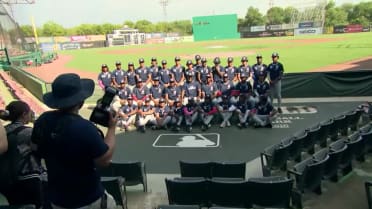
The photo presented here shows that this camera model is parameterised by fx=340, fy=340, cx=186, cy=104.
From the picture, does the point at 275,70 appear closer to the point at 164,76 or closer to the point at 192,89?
the point at 192,89

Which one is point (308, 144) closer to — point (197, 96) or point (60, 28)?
point (197, 96)

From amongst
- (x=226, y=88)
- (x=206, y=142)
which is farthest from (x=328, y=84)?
(x=206, y=142)

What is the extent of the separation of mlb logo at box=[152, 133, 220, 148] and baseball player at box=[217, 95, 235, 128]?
92 cm

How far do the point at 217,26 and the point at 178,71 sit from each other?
73.6 metres

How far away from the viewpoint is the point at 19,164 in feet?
11.8

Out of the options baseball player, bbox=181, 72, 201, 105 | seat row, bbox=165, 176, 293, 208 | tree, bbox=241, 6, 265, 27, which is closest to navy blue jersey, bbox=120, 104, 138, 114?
baseball player, bbox=181, 72, 201, 105

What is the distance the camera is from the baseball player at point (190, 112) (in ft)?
34.2

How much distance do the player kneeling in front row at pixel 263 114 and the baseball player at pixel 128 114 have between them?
380 centimetres

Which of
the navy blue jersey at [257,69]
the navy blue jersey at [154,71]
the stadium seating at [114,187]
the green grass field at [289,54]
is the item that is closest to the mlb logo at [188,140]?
the navy blue jersey at [257,69]

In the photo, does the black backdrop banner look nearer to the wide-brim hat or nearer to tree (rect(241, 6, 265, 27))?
the wide-brim hat

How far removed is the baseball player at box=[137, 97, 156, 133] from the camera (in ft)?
34.5

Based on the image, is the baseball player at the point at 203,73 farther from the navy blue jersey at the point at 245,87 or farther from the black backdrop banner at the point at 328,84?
the black backdrop banner at the point at 328,84

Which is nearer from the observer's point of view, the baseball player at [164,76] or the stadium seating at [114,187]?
the stadium seating at [114,187]

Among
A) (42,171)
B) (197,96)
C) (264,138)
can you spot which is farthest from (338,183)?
(197,96)
